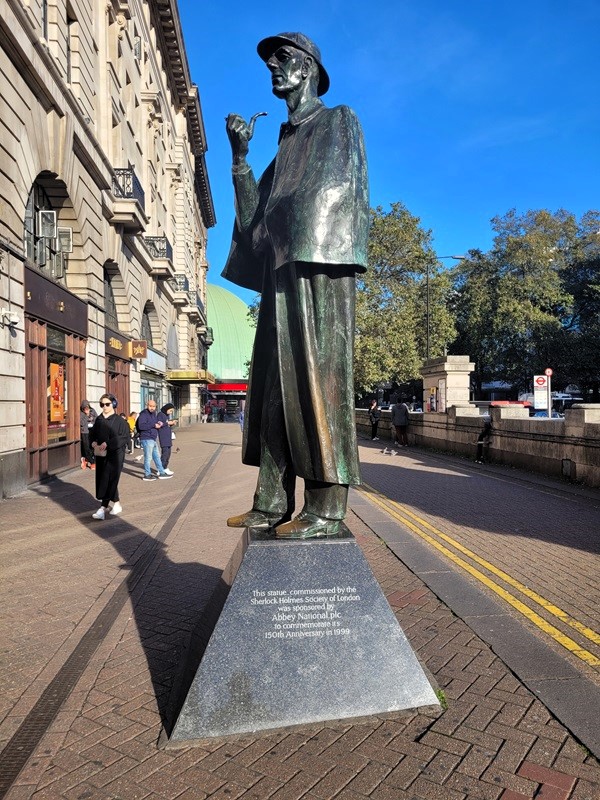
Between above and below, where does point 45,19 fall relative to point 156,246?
above

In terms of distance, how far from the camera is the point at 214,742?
2846 millimetres

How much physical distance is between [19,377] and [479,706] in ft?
35.7

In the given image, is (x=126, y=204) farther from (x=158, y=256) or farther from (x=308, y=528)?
(x=308, y=528)

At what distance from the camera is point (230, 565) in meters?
3.39

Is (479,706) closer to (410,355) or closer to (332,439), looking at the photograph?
(332,439)

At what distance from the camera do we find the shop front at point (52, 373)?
12.8 m

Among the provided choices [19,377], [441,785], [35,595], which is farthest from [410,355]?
[441,785]

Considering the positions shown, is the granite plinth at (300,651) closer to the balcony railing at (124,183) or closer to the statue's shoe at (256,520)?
the statue's shoe at (256,520)

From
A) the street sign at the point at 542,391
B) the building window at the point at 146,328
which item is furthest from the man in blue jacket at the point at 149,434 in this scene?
the building window at the point at 146,328

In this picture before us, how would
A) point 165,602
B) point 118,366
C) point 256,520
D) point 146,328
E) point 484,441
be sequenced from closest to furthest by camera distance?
point 256,520 → point 165,602 → point 484,441 → point 118,366 → point 146,328

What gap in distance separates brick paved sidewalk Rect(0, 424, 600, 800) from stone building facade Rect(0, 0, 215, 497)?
6.68 meters

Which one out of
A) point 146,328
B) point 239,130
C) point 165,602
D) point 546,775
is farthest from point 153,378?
point 546,775

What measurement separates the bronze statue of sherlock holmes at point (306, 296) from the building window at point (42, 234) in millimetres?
11986

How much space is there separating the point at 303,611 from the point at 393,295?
31222mm
